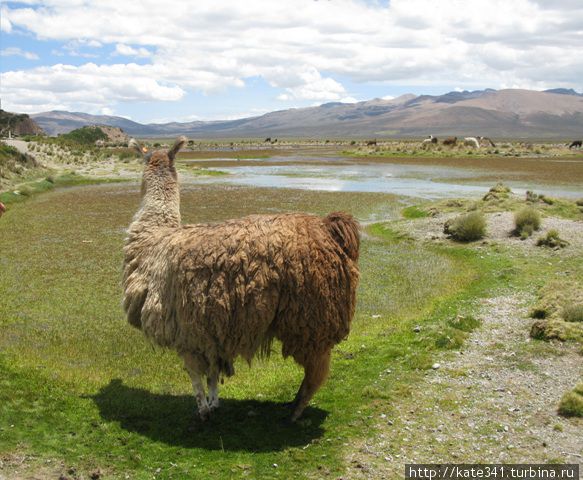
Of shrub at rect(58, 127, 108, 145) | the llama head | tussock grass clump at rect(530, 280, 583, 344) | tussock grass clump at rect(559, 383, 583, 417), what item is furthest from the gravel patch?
shrub at rect(58, 127, 108, 145)

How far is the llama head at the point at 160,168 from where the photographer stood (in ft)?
26.1

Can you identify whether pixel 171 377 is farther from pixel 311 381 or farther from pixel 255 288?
pixel 255 288

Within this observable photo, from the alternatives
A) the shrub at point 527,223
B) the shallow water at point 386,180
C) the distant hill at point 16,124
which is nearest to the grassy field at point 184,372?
the shrub at point 527,223

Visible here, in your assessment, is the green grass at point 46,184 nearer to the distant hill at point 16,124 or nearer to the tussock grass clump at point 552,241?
the tussock grass clump at point 552,241

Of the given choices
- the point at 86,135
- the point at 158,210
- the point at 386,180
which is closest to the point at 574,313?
the point at 158,210

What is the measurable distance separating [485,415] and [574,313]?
11.5 ft

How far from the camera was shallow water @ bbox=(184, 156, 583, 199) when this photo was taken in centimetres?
3297

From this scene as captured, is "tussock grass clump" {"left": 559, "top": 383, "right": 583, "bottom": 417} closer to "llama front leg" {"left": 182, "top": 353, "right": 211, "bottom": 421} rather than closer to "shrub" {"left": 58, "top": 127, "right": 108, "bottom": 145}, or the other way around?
"llama front leg" {"left": 182, "top": 353, "right": 211, "bottom": 421}

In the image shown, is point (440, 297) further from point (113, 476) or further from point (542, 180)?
point (542, 180)

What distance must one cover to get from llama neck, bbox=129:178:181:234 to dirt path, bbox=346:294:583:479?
12.5ft

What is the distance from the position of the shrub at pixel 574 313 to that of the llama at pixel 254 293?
14.5 feet

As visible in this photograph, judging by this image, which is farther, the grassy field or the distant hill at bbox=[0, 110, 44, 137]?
the distant hill at bbox=[0, 110, 44, 137]

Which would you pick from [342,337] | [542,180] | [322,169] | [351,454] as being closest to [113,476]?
[351,454]

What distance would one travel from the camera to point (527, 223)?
56.3 ft
